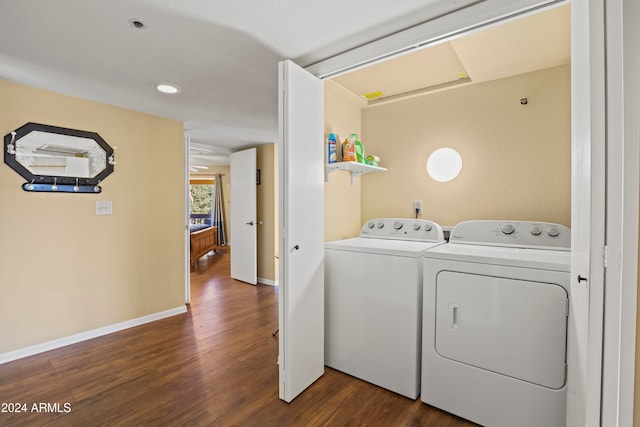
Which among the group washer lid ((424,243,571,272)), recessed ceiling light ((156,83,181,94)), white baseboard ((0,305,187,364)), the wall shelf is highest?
recessed ceiling light ((156,83,181,94))

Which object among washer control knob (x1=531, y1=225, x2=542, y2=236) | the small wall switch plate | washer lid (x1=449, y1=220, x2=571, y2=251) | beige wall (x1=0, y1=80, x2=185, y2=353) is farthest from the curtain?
washer control knob (x1=531, y1=225, x2=542, y2=236)

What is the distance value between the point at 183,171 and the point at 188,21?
6.96 feet

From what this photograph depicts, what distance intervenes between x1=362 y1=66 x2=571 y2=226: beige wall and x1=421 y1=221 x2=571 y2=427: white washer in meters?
0.36

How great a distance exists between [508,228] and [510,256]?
1.58 ft

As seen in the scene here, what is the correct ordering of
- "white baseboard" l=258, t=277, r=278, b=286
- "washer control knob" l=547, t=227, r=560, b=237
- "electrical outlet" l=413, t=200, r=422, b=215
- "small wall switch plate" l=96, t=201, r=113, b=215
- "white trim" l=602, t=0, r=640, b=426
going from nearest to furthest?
"white trim" l=602, t=0, r=640, b=426 → "washer control knob" l=547, t=227, r=560, b=237 → "electrical outlet" l=413, t=200, r=422, b=215 → "small wall switch plate" l=96, t=201, r=113, b=215 → "white baseboard" l=258, t=277, r=278, b=286

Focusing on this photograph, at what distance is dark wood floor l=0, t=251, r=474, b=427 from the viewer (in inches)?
64.5

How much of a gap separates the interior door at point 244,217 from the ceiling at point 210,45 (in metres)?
1.94

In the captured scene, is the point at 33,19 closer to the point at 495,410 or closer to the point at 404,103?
the point at 404,103

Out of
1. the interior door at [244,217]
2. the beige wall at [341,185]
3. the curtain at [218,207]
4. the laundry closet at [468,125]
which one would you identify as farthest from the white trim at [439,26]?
the curtain at [218,207]

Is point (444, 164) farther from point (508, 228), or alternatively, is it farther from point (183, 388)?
point (183, 388)

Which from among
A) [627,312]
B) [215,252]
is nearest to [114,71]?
[627,312]

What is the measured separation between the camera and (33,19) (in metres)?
1.47

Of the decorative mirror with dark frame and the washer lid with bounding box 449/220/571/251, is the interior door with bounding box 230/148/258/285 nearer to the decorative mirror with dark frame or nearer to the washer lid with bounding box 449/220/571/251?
the decorative mirror with dark frame

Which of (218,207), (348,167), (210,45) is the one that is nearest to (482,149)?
(348,167)
